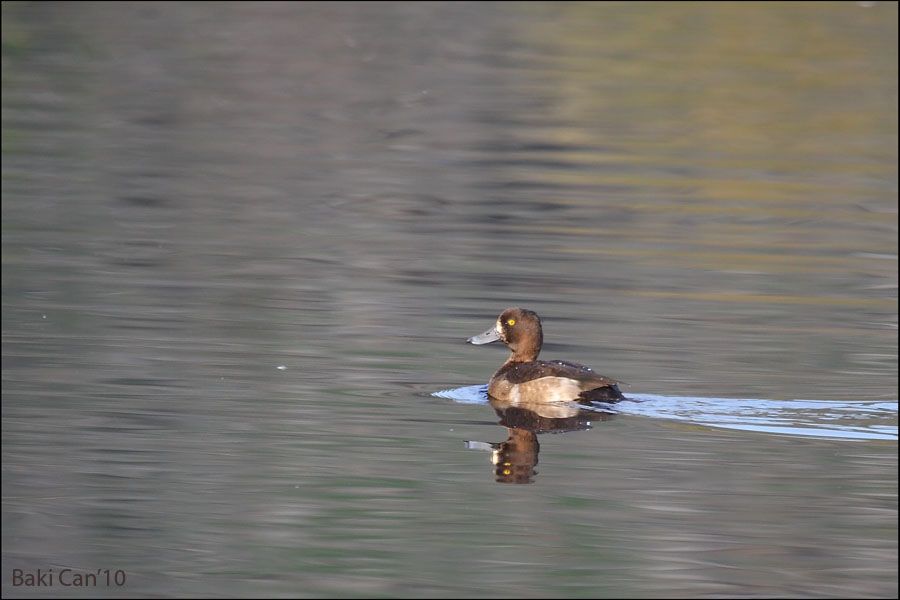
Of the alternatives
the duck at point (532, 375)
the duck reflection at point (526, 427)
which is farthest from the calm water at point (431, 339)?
the duck at point (532, 375)

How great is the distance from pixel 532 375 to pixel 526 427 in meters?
0.58

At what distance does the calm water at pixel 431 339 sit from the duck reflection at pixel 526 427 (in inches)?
1.5

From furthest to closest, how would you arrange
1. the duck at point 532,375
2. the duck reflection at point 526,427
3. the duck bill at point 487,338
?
the duck bill at point 487,338 → the duck at point 532,375 → the duck reflection at point 526,427

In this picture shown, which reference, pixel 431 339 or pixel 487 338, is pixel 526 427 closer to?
pixel 487 338

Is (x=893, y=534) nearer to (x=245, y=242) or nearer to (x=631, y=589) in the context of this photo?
(x=631, y=589)

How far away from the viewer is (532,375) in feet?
36.2

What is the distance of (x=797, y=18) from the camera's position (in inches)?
1646

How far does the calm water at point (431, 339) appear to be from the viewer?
27.1 feet

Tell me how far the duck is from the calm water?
0.21m

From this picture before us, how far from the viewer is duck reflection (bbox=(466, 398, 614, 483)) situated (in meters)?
9.49

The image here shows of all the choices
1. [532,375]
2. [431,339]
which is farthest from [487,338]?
[431,339]

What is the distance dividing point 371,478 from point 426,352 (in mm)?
3213

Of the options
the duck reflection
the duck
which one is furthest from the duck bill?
the duck reflection

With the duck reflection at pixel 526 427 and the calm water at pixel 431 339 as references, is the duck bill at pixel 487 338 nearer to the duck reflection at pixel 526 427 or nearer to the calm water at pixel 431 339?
the calm water at pixel 431 339
